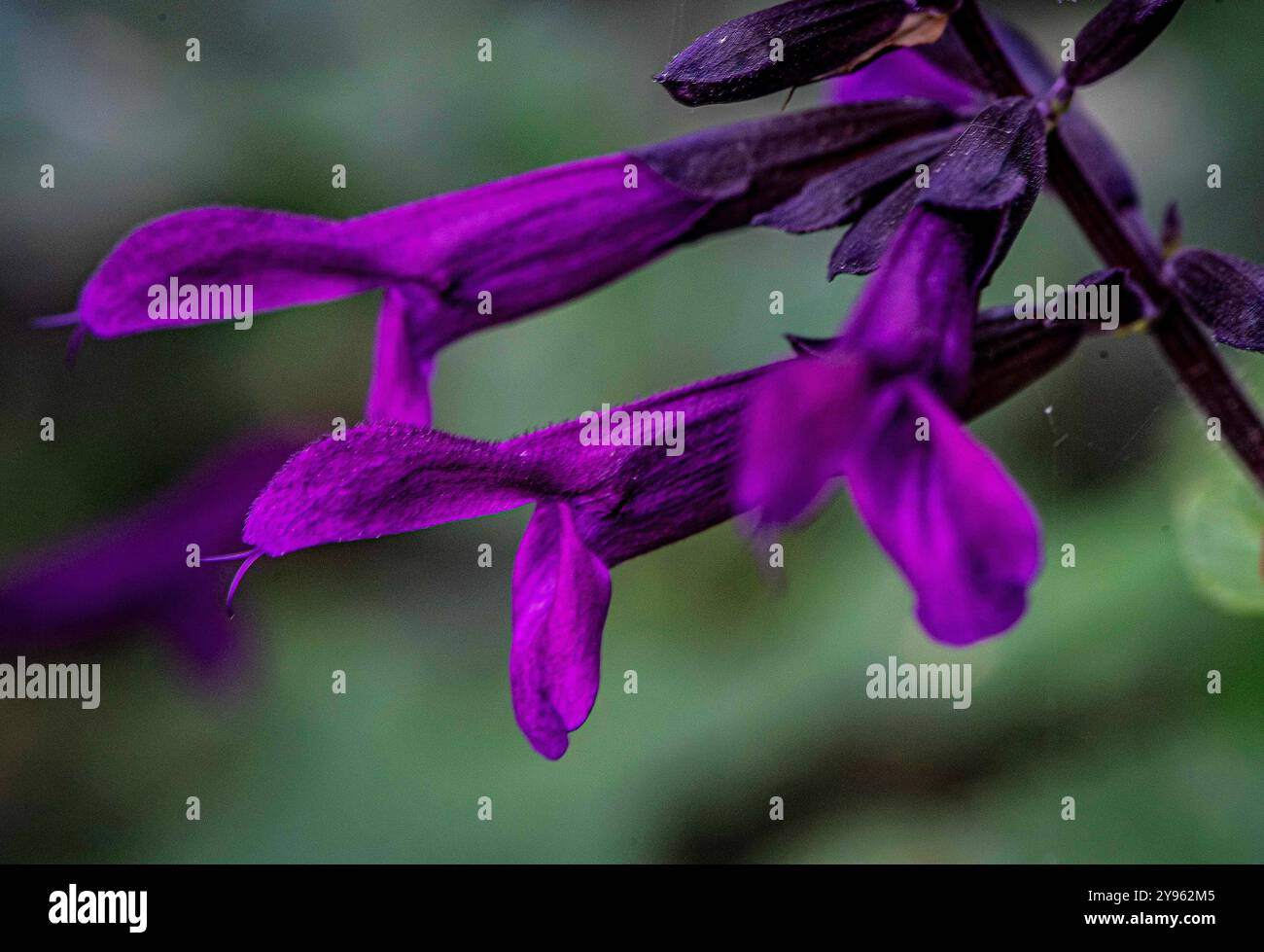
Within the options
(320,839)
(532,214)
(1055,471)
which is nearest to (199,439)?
(320,839)

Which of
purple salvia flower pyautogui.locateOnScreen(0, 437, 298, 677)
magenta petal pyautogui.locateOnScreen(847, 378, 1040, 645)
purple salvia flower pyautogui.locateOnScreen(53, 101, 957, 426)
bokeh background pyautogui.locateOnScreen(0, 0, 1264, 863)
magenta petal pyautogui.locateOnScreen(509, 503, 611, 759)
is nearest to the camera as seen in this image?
magenta petal pyautogui.locateOnScreen(847, 378, 1040, 645)

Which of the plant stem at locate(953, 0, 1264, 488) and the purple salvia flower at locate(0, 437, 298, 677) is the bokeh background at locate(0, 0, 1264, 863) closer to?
the purple salvia flower at locate(0, 437, 298, 677)

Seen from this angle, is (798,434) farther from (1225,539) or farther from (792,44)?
(1225,539)

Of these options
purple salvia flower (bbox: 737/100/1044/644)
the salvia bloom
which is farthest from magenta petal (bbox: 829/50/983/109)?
purple salvia flower (bbox: 737/100/1044/644)

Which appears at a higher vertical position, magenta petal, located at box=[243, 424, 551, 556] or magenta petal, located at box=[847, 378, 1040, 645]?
magenta petal, located at box=[243, 424, 551, 556]

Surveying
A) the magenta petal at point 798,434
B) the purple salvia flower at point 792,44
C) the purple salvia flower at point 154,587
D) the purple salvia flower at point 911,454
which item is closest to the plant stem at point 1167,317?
the purple salvia flower at point 792,44

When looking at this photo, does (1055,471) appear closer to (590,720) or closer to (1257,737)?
(1257,737)

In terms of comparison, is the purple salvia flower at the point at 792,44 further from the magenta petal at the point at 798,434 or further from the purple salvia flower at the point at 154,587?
the purple salvia flower at the point at 154,587
